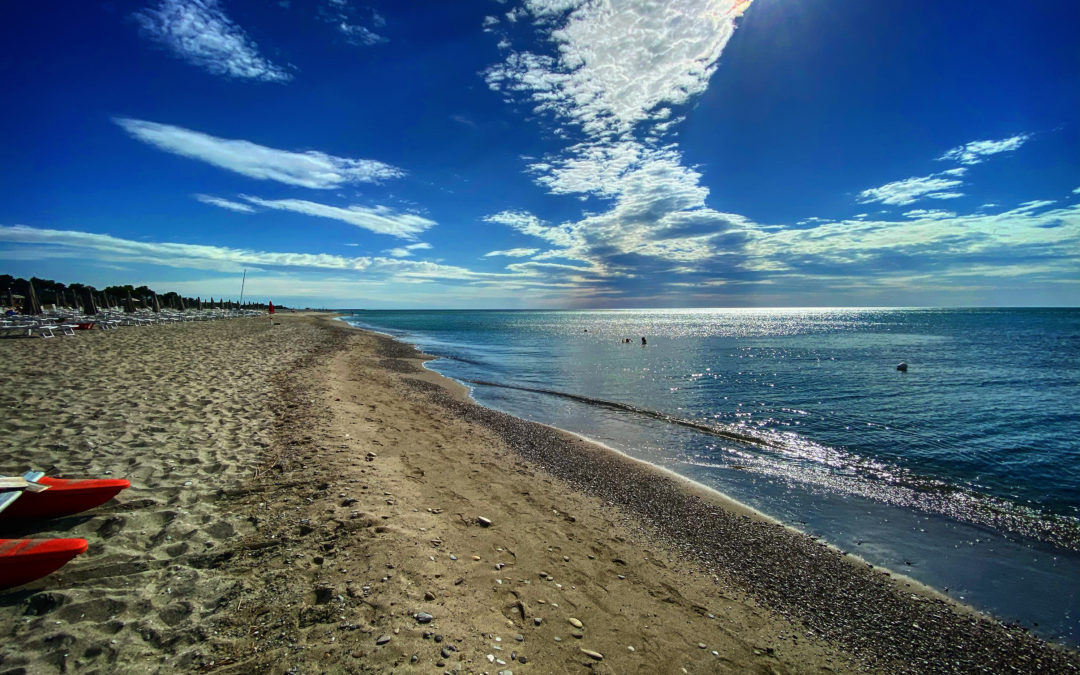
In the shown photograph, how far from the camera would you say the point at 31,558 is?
3.93 metres

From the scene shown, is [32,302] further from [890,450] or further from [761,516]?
[890,450]

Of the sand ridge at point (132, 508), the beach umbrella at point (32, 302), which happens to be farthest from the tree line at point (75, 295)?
the sand ridge at point (132, 508)

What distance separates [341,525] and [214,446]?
425cm

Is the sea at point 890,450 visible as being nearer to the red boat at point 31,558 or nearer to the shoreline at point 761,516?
the shoreline at point 761,516

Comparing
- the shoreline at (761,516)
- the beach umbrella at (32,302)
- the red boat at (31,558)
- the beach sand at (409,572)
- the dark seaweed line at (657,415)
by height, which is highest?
the beach umbrella at (32,302)

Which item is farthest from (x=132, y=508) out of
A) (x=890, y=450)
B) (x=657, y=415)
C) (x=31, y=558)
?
(x=890, y=450)

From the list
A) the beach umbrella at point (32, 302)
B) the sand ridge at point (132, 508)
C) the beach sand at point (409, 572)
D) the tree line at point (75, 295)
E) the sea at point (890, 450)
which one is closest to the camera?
the sand ridge at point (132, 508)

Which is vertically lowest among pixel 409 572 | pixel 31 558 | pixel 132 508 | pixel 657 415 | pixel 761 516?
pixel 761 516

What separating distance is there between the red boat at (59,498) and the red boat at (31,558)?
1209 mm

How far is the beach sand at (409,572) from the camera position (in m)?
3.74

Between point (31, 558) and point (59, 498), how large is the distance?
1559 mm

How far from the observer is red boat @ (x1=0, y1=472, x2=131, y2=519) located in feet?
16.1

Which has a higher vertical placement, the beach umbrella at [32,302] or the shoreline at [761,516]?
the beach umbrella at [32,302]

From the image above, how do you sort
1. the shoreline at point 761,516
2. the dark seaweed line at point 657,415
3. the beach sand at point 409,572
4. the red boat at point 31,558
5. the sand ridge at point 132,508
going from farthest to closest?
the dark seaweed line at point 657,415, the shoreline at point 761,516, the red boat at point 31,558, the beach sand at point 409,572, the sand ridge at point 132,508
